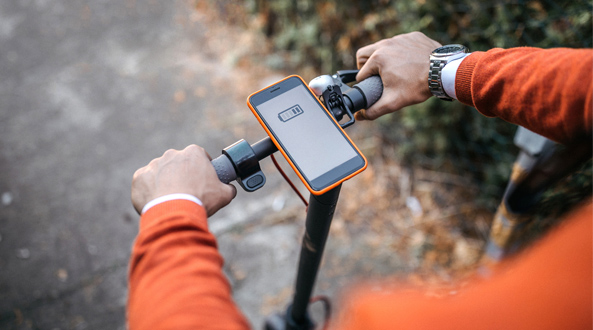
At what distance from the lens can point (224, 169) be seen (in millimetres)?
991

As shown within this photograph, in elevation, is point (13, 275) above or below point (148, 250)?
below

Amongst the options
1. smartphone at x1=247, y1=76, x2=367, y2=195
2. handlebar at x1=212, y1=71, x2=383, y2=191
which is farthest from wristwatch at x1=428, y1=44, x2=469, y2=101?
smartphone at x1=247, y1=76, x2=367, y2=195

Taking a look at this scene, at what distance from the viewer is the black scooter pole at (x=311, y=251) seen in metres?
1.03

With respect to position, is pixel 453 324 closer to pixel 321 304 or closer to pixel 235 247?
pixel 321 304

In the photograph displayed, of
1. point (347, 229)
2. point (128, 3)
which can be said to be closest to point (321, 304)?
point (347, 229)

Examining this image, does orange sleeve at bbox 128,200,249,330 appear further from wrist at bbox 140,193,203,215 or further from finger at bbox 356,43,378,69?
finger at bbox 356,43,378,69

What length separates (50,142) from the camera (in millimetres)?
2951

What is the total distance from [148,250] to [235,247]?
5.45ft

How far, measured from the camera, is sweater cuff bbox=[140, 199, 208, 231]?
832 millimetres

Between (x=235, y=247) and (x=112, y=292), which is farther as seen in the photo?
(x=235, y=247)

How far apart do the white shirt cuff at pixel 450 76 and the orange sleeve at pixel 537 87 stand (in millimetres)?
20

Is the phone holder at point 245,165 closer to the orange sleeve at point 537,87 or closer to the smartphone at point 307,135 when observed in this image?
the smartphone at point 307,135

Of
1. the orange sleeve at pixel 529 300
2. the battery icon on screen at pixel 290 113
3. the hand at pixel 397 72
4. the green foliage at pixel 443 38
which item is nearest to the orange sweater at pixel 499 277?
the orange sleeve at pixel 529 300

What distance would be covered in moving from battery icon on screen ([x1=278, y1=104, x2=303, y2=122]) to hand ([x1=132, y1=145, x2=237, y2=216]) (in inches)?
9.2
